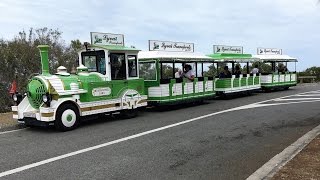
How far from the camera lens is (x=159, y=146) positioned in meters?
9.40

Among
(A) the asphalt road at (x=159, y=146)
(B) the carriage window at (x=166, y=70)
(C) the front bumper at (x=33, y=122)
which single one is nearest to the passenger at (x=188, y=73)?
(B) the carriage window at (x=166, y=70)

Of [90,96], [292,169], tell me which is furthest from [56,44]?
[292,169]

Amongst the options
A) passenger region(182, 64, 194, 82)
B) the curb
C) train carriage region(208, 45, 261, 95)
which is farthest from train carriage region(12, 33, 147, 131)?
train carriage region(208, 45, 261, 95)

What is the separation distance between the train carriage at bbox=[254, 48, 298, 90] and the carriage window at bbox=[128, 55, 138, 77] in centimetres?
1352

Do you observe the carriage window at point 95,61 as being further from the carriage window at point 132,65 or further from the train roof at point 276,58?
the train roof at point 276,58

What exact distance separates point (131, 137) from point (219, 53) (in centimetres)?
1356

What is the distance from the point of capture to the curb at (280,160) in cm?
654

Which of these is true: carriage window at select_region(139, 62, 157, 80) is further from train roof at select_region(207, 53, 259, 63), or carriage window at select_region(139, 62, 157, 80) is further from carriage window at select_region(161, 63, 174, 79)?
train roof at select_region(207, 53, 259, 63)

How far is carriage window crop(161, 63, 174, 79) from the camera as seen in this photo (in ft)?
55.7

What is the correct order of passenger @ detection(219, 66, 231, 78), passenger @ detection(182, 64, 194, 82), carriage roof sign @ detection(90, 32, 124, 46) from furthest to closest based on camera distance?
1. passenger @ detection(219, 66, 231, 78)
2. passenger @ detection(182, 64, 194, 82)
3. carriage roof sign @ detection(90, 32, 124, 46)

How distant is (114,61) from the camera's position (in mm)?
13953

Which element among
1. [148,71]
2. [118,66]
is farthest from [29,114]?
[148,71]

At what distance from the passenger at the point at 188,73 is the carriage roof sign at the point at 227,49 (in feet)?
17.1

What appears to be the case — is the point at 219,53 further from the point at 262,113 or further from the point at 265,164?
the point at 265,164
